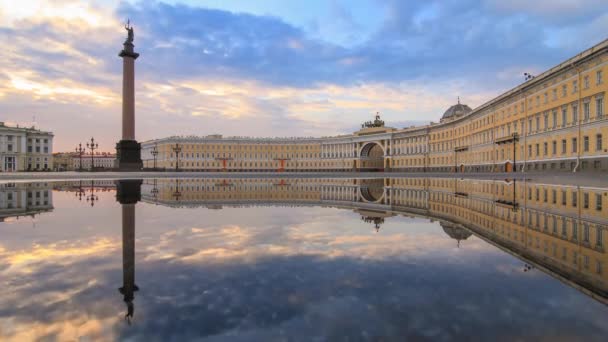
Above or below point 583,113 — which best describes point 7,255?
below

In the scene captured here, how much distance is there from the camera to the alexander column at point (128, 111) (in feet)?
189

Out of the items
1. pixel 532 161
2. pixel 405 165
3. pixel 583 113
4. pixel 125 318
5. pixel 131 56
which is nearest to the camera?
pixel 125 318

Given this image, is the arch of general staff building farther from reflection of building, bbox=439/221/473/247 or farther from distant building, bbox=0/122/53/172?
distant building, bbox=0/122/53/172

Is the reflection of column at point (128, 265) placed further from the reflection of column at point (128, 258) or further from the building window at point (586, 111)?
the building window at point (586, 111)

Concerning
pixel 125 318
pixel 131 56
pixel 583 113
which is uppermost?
pixel 131 56

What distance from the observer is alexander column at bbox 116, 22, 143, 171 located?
57.6 metres

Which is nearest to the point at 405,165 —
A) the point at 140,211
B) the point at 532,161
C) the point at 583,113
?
the point at 532,161

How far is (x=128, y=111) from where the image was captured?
5841 cm

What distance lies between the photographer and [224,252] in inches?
239

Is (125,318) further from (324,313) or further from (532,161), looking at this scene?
(532,161)

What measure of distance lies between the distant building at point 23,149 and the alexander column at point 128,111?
79.5m

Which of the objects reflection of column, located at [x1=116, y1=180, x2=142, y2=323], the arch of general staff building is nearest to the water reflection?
reflection of column, located at [x1=116, y1=180, x2=142, y2=323]

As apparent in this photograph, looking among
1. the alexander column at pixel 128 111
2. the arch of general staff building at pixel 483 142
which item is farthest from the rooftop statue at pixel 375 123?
the alexander column at pixel 128 111

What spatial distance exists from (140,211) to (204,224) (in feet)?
11.1
